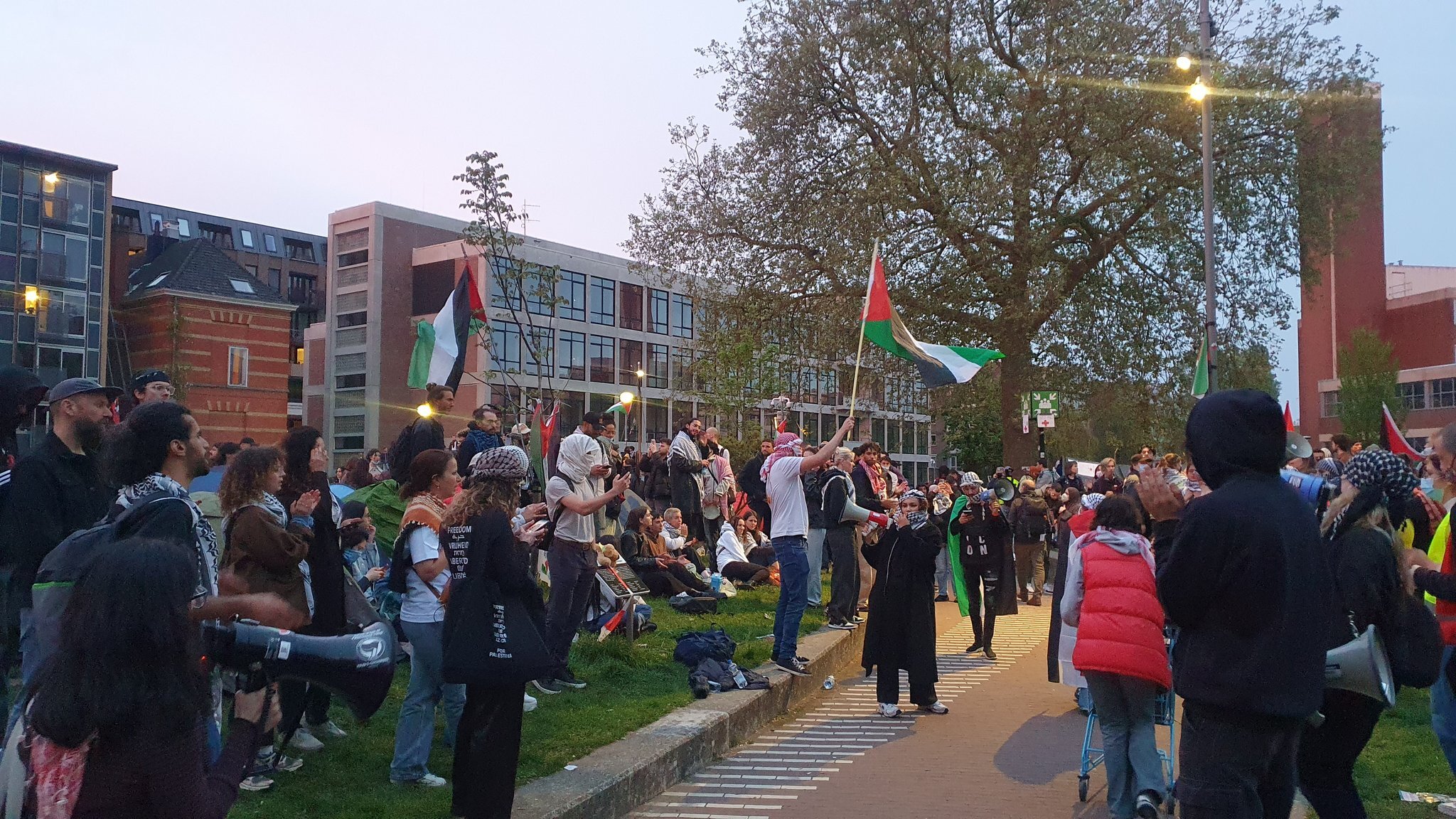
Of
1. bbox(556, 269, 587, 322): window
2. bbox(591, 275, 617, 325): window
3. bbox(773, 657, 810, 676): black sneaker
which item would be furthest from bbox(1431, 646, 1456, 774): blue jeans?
bbox(591, 275, 617, 325): window

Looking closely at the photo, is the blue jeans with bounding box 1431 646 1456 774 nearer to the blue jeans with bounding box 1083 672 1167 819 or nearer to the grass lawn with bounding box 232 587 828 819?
the blue jeans with bounding box 1083 672 1167 819

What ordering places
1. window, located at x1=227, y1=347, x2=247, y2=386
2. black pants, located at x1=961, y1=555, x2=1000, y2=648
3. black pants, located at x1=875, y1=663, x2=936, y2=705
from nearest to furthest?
1. black pants, located at x1=875, y1=663, x2=936, y2=705
2. black pants, located at x1=961, y1=555, x2=1000, y2=648
3. window, located at x1=227, y1=347, x2=247, y2=386

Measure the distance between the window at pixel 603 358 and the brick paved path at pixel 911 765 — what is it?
54648mm

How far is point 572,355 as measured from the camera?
206 feet

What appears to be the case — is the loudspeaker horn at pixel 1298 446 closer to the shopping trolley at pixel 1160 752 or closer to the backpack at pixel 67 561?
the shopping trolley at pixel 1160 752

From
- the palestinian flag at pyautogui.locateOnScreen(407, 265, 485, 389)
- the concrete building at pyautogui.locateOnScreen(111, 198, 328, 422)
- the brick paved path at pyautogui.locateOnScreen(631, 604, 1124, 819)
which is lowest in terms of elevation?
the brick paved path at pyautogui.locateOnScreen(631, 604, 1124, 819)

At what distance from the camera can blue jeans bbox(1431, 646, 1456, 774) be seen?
5.74m

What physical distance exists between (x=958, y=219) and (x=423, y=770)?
1543cm

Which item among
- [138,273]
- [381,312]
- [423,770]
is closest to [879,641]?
[423,770]

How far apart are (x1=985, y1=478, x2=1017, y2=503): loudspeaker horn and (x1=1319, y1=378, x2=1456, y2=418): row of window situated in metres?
55.3

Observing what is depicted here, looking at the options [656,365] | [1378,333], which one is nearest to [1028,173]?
[656,365]

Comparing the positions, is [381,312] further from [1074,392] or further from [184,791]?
[184,791]

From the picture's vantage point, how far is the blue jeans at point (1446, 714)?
574 cm

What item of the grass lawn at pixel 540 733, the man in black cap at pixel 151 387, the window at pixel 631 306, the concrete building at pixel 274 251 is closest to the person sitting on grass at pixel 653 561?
the grass lawn at pixel 540 733
